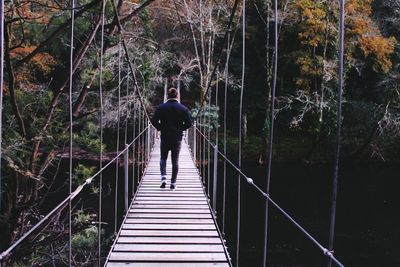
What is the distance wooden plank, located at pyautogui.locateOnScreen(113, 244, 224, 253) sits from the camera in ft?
8.93

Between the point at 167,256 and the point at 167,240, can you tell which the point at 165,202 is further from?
the point at 167,256

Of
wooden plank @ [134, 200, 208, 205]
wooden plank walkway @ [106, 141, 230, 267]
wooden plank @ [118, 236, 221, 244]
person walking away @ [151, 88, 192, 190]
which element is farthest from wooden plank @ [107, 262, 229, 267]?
person walking away @ [151, 88, 192, 190]

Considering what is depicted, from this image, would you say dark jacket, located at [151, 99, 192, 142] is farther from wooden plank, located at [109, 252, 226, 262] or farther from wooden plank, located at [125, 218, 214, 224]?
wooden plank, located at [109, 252, 226, 262]

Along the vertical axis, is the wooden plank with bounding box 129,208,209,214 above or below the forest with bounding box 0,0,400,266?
below

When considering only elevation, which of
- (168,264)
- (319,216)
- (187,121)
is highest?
(187,121)

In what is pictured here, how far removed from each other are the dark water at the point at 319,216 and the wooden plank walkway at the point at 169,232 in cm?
456

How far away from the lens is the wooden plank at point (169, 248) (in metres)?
2.72

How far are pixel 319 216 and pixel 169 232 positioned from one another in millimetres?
8065

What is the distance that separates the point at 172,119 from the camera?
12.7 ft

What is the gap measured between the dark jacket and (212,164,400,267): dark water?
486 centimetres

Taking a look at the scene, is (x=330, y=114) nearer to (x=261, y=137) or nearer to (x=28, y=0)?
(x=261, y=137)

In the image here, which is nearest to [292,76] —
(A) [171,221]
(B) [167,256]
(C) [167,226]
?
(A) [171,221]

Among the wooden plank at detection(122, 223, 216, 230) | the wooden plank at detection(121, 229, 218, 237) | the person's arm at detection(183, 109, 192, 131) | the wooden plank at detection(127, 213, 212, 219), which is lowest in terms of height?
the wooden plank at detection(121, 229, 218, 237)

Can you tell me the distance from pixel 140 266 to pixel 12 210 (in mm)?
2634
